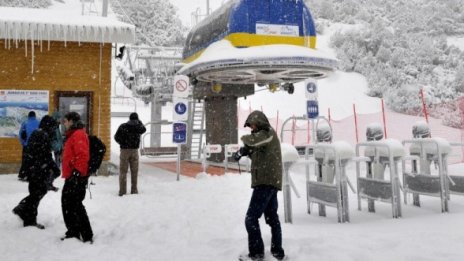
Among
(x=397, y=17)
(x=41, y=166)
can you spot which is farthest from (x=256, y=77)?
(x=397, y=17)

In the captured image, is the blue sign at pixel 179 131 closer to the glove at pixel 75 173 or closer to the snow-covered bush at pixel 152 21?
the glove at pixel 75 173

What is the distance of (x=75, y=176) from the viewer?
6297 mm

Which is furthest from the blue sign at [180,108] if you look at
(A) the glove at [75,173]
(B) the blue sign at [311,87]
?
(A) the glove at [75,173]

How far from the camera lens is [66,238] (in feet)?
21.2

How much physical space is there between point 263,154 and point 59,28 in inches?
375

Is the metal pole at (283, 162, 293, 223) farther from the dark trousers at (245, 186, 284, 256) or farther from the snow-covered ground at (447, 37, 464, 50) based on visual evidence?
the snow-covered ground at (447, 37, 464, 50)

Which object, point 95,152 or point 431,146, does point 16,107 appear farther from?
point 431,146

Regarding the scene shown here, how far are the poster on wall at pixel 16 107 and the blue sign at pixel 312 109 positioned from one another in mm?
8112

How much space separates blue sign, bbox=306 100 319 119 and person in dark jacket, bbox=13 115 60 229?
8.83 m

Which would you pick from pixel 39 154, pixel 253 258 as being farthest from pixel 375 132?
pixel 39 154

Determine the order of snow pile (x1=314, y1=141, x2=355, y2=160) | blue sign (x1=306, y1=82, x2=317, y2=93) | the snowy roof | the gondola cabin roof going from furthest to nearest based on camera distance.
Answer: blue sign (x1=306, y1=82, x2=317, y2=93) → the gondola cabin roof → the snowy roof → snow pile (x1=314, y1=141, x2=355, y2=160)

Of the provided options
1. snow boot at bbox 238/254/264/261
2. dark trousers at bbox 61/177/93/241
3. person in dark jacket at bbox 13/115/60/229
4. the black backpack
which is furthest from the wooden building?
snow boot at bbox 238/254/264/261

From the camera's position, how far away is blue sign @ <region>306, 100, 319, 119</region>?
14.1 metres

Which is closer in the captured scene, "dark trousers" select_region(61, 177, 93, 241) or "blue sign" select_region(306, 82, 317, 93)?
"dark trousers" select_region(61, 177, 93, 241)
